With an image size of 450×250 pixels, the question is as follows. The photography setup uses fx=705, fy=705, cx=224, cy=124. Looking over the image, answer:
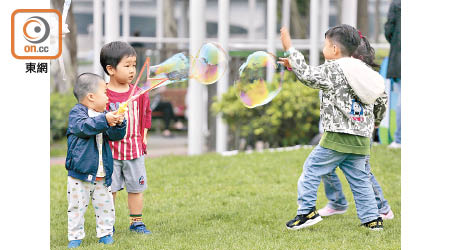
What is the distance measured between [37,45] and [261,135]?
6644 millimetres

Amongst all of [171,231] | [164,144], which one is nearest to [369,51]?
[171,231]

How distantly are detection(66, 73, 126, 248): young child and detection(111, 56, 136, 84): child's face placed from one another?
25 cm

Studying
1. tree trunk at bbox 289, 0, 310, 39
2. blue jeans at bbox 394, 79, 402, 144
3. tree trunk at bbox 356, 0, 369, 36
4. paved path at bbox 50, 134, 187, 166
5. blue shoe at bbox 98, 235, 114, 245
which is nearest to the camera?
blue shoe at bbox 98, 235, 114, 245

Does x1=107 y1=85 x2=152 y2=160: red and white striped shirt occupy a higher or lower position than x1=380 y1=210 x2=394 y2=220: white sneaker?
higher

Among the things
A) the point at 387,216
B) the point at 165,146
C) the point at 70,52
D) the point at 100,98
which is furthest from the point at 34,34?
the point at 70,52

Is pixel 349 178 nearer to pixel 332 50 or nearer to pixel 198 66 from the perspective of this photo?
pixel 332 50

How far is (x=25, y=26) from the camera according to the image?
380 cm

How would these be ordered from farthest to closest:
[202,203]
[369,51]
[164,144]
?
[164,144] → [202,203] → [369,51]

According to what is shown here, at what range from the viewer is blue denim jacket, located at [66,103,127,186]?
184 inches

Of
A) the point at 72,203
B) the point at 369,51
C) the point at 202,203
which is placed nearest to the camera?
the point at 72,203

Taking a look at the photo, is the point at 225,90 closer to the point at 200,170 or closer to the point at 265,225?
the point at 200,170

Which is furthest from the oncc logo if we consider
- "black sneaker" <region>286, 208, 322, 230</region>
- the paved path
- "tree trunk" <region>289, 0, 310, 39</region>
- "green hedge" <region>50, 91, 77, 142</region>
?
"tree trunk" <region>289, 0, 310, 39</region>

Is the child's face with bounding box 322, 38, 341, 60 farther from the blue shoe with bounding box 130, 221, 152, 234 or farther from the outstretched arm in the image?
the blue shoe with bounding box 130, 221, 152, 234

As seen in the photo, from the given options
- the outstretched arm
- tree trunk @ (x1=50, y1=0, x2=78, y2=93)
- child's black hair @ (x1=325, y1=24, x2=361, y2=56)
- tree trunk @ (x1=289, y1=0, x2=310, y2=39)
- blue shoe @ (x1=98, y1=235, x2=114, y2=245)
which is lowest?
blue shoe @ (x1=98, y1=235, x2=114, y2=245)
